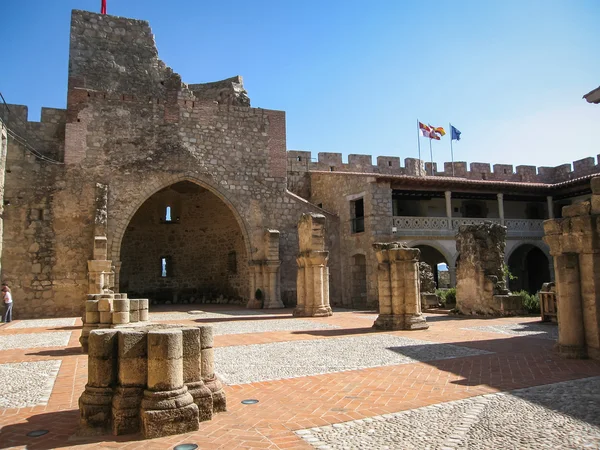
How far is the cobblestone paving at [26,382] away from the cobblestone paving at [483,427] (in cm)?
351

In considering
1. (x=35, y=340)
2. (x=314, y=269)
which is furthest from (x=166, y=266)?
(x=35, y=340)

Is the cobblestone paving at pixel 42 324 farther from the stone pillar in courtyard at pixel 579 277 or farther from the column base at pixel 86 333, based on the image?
the stone pillar in courtyard at pixel 579 277

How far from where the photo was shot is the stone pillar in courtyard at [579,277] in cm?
734

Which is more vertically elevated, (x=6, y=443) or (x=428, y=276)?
(x=428, y=276)

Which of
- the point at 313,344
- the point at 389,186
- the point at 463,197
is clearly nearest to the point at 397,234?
the point at 389,186

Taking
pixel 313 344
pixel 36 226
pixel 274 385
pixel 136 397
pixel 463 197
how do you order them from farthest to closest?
1. pixel 463 197
2. pixel 36 226
3. pixel 313 344
4. pixel 274 385
5. pixel 136 397

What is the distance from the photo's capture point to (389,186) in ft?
72.1

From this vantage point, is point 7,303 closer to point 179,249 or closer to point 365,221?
point 179,249

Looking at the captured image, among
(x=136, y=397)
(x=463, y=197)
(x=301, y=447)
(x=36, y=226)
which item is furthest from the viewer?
(x=463, y=197)

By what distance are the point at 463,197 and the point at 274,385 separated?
76.9ft

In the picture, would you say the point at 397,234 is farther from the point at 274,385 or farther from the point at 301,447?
the point at 301,447

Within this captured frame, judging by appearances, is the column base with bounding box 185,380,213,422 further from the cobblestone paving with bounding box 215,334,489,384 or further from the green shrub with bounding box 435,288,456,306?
the green shrub with bounding box 435,288,456,306

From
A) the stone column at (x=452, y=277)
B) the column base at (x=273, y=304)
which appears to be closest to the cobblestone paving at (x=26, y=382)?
the column base at (x=273, y=304)

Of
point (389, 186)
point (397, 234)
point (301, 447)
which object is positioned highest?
point (389, 186)
